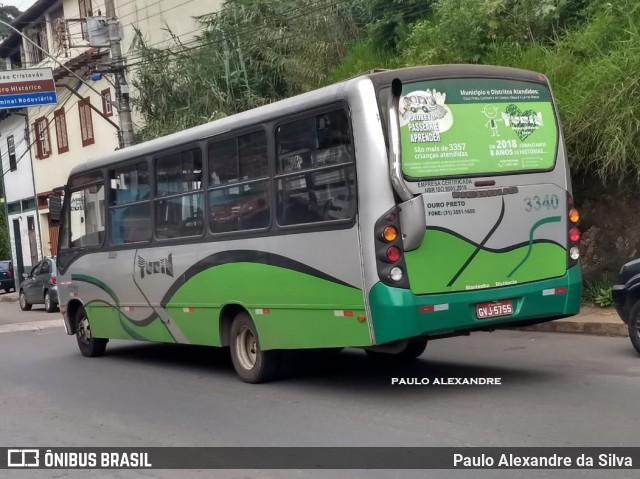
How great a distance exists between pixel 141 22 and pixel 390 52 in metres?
13.5

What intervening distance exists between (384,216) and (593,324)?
17.7 feet

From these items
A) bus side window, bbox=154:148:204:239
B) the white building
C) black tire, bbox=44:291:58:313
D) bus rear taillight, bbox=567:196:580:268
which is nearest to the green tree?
black tire, bbox=44:291:58:313

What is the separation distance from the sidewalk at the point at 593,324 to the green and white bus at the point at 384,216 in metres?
3.07

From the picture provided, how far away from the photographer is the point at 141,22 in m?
30.0

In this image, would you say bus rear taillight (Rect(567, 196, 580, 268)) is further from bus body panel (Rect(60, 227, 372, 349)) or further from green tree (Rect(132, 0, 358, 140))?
green tree (Rect(132, 0, 358, 140))

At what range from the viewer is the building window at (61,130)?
34.8 meters

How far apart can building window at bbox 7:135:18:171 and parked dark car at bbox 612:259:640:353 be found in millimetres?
34781

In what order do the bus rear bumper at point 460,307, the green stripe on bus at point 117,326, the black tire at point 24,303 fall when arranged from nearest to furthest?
the bus rear bumper at point 460,307, the green stripe on bus at point 117,326, the black tire at point 24,303

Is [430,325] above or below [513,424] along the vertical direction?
above

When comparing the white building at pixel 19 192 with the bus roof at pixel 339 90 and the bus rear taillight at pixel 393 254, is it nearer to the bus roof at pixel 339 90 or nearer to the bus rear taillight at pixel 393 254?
the bus roof at pixel 339 90

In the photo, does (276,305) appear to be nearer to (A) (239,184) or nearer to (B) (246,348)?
(B) (246,348)

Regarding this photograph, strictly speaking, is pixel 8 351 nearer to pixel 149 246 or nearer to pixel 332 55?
pixel 149 246

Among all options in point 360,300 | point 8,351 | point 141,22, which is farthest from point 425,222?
point 141,22

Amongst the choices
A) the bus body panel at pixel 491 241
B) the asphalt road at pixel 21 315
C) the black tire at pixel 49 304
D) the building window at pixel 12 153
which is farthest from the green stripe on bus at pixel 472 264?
the building window at pixel 12 153
